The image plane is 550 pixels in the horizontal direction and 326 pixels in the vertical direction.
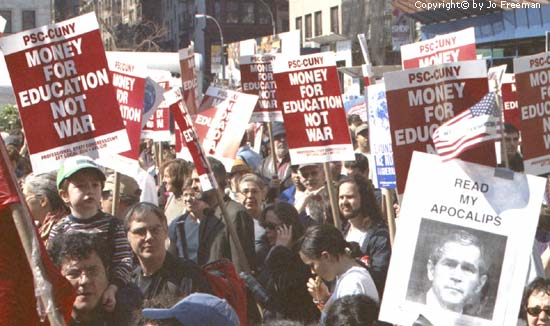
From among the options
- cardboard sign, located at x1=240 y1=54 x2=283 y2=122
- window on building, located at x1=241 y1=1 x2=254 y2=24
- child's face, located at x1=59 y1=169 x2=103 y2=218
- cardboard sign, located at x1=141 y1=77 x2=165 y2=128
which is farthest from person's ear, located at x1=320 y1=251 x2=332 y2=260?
window on building, located at x1=241 y1=1 x2=254 y2=24

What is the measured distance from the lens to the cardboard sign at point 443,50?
27.0 ft

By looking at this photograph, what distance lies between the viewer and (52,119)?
249 inches

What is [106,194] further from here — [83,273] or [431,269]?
[431,269]

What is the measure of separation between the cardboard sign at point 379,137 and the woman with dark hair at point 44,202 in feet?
7.16

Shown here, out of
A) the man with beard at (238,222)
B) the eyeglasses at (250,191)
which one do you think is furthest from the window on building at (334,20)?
the man with beard at (238,222)

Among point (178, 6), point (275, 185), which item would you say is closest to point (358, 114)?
point (275, 185)

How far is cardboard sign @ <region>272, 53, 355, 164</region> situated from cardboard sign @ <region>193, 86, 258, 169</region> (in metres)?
0.98

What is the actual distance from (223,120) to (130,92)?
2512 mm

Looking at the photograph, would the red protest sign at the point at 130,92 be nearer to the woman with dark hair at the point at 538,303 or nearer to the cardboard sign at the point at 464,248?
the woman with dark hair at the point at 538,303

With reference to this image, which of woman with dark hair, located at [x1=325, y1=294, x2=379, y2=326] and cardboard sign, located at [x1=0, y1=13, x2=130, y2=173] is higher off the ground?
cardboard sign, located at [x1=0, y1=13, x2=130, y2=173]

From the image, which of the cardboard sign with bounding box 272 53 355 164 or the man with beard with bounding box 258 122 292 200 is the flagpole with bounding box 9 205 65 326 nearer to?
the cardboard sign with bounding box 272 53 355 164

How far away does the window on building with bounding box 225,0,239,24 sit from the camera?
99625 millimetres

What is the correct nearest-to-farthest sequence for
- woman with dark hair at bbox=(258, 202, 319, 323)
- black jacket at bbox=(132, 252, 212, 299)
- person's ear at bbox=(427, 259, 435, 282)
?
person's ear at bbox=(427, 259, 435, 282) < black jacket at bbox=(132, 252, 212, 299) < woman with dark hair at bbox=(258, 202, 319, 323)

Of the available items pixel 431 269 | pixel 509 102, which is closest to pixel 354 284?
pixel 431 269
